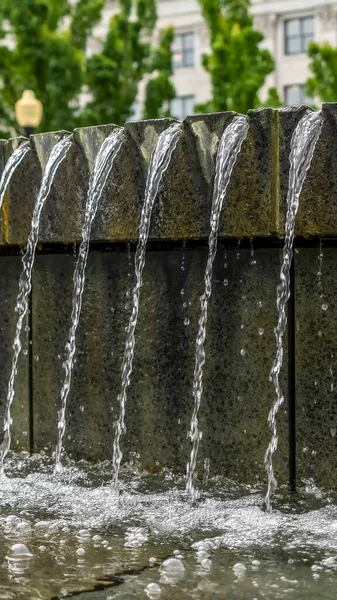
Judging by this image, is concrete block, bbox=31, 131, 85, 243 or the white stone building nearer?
concrete block, bbox=31, 131, 85, 243

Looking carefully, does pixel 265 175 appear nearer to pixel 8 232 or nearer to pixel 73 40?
pixel 8 232

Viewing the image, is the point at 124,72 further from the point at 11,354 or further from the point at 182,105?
the point at 182,105

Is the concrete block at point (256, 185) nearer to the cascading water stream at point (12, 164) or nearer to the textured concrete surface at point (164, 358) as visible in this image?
the textured concrete surface at point (164, 358)

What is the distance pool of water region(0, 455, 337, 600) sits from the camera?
359 cm

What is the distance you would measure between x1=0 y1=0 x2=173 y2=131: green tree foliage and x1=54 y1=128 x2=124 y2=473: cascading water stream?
904 inches

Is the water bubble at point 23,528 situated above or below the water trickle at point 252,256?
below

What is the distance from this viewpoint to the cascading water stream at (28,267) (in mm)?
5938

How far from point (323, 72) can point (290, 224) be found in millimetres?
28059

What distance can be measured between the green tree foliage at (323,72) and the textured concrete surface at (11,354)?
25.8 m

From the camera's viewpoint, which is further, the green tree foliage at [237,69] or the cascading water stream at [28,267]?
the green tree foliage at [237,69]

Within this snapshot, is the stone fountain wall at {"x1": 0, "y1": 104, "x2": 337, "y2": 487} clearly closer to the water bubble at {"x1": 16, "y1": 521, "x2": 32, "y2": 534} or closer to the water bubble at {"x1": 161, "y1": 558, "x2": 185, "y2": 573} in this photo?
the water bubble at {"x1": 16, "y1": 521, "x2": 32, "y2": 534}

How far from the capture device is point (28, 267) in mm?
6246

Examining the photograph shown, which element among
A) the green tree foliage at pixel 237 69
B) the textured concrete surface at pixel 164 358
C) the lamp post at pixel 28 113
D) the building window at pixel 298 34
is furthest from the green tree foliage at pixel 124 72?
the building window at pixel 298 34

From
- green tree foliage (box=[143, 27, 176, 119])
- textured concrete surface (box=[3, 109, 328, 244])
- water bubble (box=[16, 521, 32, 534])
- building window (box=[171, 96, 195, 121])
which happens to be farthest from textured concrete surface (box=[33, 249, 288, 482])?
building window (box=[171, 96, 195, 121])
